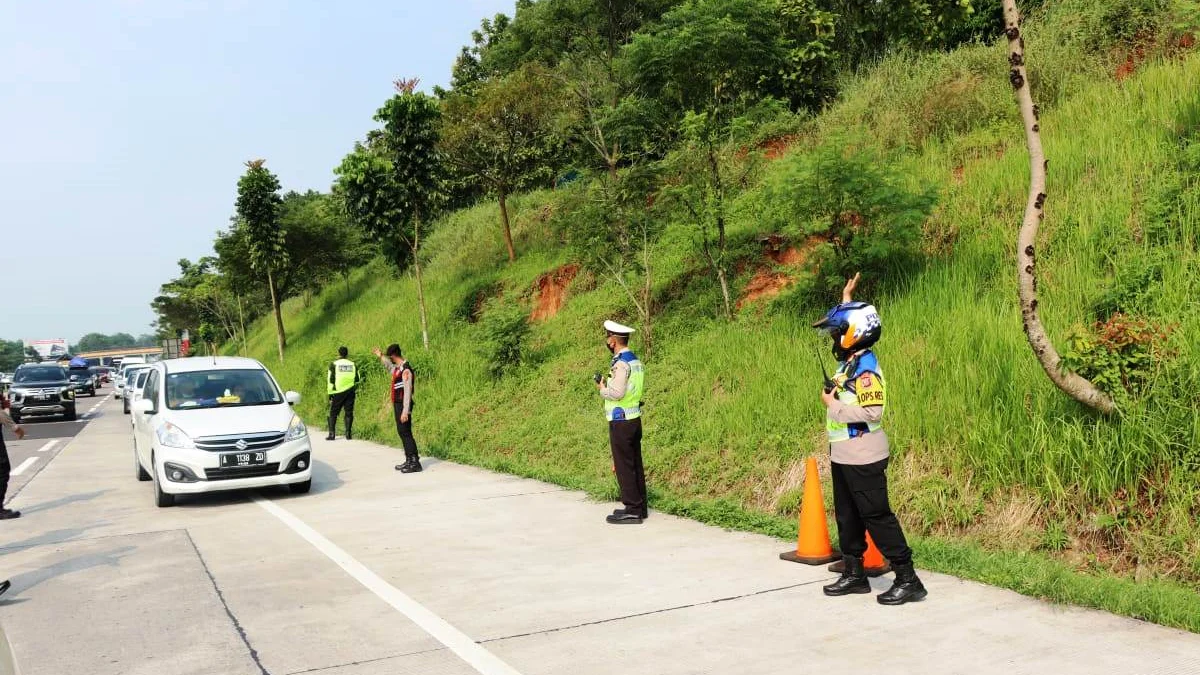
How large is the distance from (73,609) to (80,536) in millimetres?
3015

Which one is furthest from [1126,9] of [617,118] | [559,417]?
[559,417]

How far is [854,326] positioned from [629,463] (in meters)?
3.39

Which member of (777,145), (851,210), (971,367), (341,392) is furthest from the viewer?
(341,392)

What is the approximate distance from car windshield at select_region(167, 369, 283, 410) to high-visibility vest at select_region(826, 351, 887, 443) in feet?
26.3

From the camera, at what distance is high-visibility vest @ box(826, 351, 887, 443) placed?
5.45 metres

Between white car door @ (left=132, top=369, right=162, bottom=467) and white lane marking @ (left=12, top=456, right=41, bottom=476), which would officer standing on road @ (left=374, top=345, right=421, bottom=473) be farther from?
white lane marking @ (left=12, top=456, right=41, bottom=476)

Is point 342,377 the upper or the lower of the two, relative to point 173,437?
upper

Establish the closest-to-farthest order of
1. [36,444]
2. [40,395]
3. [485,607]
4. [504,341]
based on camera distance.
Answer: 1. [485,607]
2. [504,341]
3. [36,444]
4. [40,395]

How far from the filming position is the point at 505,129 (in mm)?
24562

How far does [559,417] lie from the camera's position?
43.9 ft

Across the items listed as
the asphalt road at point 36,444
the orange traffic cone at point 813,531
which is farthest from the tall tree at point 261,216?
the orange traffic cone at point 813,531

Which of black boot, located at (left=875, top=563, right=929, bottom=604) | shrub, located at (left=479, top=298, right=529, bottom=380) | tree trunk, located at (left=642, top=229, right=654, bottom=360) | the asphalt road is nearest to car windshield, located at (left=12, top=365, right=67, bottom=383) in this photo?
the asphalt road

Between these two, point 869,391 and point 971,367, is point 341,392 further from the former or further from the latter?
point 869,391

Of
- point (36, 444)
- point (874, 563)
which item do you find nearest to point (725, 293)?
point (874, 563)
